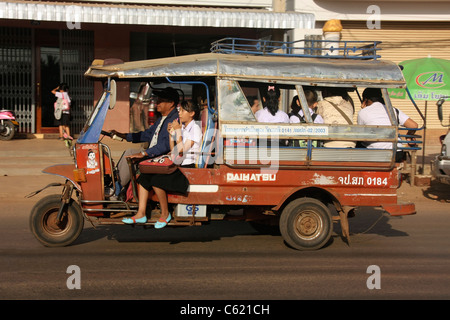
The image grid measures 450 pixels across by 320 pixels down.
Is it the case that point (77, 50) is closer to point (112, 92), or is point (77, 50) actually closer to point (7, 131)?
point (7, 131)

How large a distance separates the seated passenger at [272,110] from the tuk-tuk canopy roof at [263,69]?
0.25m

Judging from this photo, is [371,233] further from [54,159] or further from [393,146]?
[54,159]

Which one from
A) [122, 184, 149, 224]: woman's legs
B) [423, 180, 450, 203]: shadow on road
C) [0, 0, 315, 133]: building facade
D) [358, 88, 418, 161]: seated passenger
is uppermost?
[0, 0, 315, 133]: building facade

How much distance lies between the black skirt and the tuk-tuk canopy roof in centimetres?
115

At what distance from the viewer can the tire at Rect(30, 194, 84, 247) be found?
6.50m

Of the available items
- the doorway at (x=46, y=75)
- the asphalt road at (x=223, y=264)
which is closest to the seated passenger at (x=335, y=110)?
the asphalt road at (x=223, y=264)

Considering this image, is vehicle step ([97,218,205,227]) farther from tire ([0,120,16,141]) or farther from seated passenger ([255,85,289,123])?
tire ([0,120,16,141])

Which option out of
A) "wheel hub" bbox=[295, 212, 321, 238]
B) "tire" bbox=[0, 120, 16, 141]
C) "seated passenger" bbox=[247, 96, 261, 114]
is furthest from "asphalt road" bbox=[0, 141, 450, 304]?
"tire" bbox=[0, 120, 16, 141]

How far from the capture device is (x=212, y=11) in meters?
14.1

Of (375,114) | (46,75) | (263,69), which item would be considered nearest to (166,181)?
(263,69)

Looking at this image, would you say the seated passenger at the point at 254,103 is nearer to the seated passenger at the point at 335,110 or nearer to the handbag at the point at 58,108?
the seated passenger at the point at 335,110

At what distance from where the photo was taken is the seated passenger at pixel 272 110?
685 cm

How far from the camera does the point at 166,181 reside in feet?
21.1

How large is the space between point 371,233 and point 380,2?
32.8 ft
